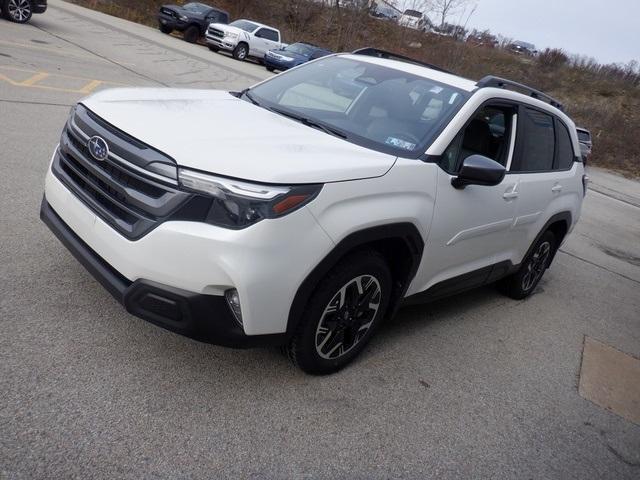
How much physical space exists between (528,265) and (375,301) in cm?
251

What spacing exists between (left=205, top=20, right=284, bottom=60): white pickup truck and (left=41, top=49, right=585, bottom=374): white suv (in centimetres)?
2346

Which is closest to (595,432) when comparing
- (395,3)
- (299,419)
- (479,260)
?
(479,260)

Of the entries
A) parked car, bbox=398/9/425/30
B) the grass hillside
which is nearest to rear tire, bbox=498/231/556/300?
the grass hillside

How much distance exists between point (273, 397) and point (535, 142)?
10.2 feet

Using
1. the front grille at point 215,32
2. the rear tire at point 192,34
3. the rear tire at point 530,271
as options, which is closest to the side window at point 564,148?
the rear tire at point 530,271

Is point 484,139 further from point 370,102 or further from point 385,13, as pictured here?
point 385,13

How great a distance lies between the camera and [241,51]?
2717cm

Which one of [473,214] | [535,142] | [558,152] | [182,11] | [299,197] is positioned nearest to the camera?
[299,197]

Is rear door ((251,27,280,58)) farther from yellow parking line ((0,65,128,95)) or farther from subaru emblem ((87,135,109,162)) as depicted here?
subaru emblem ((87,135,109,162))

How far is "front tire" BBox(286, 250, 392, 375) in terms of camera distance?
10.3 feet

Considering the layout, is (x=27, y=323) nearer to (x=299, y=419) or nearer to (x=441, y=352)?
(x=299, y=419)

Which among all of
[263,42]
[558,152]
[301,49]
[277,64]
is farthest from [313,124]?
[263,42]

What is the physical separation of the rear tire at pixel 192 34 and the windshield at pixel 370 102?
25838mm

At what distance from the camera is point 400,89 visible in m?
4.14
